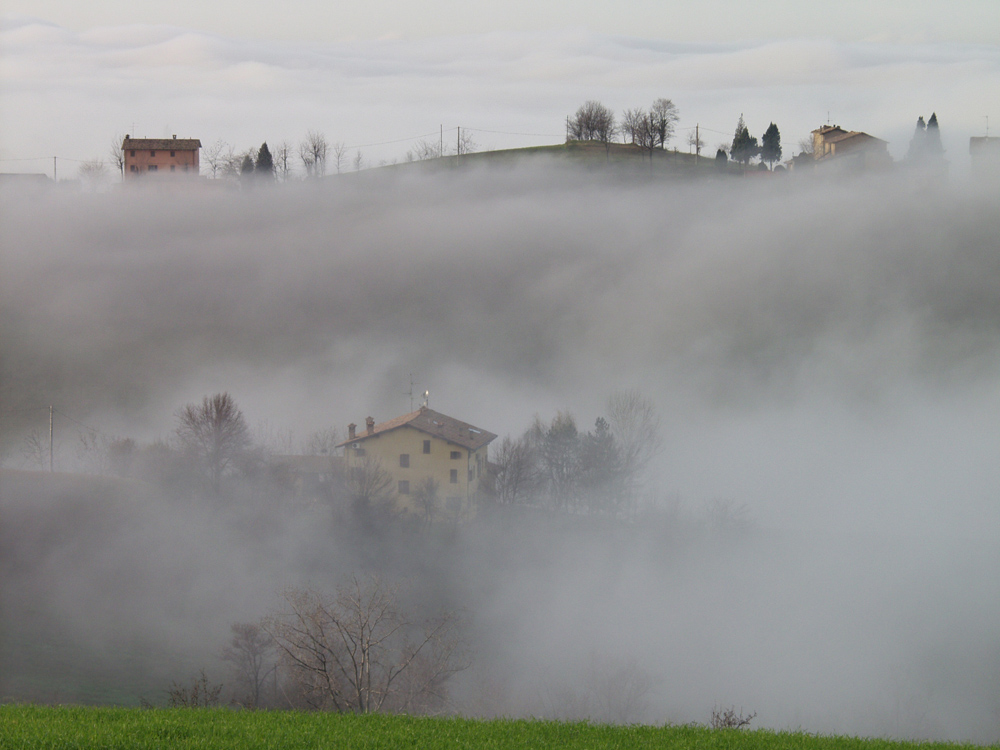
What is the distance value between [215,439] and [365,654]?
169ft

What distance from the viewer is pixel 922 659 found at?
5688 cm

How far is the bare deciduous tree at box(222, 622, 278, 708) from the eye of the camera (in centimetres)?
3847

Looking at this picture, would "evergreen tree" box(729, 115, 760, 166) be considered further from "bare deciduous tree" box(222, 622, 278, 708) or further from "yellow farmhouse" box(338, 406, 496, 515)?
"bare deciduous tree" box(222, 622, 278, 708)

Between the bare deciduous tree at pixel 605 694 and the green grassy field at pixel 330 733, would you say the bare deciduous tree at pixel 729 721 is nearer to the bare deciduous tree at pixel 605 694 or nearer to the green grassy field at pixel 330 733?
the green grassy field at pixel 330 733

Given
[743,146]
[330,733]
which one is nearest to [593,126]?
[743,146]

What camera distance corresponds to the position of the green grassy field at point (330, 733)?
11.9 meters

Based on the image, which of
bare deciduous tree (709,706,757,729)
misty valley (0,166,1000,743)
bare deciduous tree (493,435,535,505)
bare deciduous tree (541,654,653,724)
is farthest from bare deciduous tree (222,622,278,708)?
bare deciduous tree (493,435,535,505)

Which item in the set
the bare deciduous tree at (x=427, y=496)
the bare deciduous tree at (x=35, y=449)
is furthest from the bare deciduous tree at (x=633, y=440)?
the bare deciduous tree at (x=35, y=449)

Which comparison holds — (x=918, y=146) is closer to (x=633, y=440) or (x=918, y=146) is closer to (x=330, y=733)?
(x=633, y=440)

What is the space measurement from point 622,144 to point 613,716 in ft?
458

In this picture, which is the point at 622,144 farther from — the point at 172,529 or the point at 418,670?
the point at 418,670

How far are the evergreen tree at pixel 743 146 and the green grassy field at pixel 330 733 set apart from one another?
555 ft

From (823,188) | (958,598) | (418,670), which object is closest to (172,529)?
(418,670)

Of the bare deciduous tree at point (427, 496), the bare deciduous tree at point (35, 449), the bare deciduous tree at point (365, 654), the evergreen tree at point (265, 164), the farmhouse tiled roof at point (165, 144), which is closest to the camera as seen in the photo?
the bare deciduous tree at point (365, 654)
